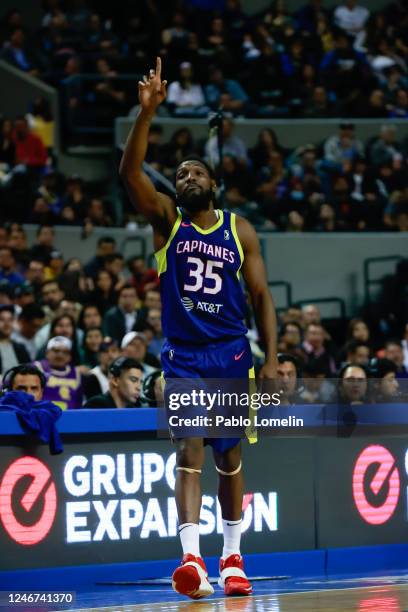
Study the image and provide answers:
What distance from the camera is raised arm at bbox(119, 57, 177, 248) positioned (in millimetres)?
7316

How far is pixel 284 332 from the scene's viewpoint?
1470 cm

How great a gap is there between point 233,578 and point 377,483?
208 centimetres

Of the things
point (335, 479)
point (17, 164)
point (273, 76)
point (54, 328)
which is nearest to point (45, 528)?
point (335, 479)

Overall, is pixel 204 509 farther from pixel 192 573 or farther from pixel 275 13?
pixel 275 13

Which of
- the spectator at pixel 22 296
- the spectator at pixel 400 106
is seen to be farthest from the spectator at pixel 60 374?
the spectator at pixel 400 106

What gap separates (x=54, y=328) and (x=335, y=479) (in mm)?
4695

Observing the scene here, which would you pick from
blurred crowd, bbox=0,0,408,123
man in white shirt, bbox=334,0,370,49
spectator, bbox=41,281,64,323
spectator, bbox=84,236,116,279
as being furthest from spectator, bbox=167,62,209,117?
spectator, bbox=41,281,64,323

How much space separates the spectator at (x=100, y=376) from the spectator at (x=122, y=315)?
6.69 feet

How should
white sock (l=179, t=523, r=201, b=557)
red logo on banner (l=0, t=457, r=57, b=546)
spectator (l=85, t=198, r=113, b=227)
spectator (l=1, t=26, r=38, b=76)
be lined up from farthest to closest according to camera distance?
spectator (l=1, t=26, r=38, b=76), spectator (l=85, t=198, r=113, b=227), red logo on banner (l=0, t=457, r=57, b=546), white sock (l=179, t=523, r=201, b=557)

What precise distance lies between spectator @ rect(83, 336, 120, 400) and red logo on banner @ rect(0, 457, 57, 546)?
137 inches

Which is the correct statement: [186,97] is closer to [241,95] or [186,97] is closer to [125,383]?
[241,95]

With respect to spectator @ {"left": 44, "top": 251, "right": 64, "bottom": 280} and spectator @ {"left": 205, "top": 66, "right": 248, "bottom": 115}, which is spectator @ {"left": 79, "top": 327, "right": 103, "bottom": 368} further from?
spectator @ {"left": 205, "top": 66, "right": 248, "bottom": 115}

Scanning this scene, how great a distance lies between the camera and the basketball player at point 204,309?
7641 mm

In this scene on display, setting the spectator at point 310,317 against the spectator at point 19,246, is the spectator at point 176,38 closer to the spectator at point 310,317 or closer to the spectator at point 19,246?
the spectator at point 19,246
